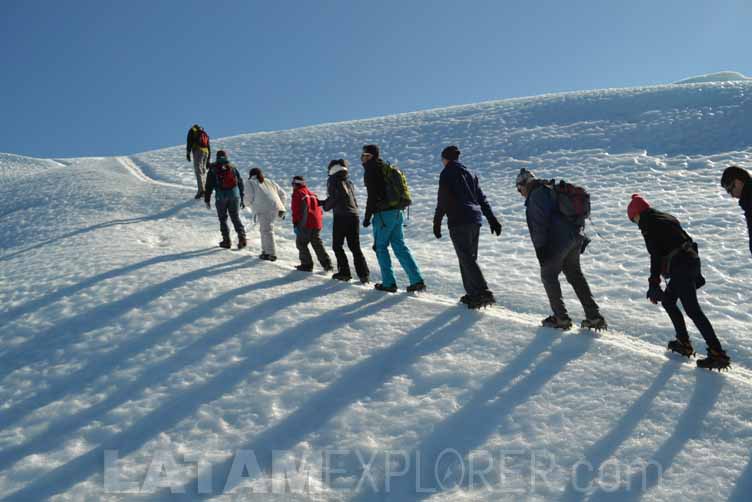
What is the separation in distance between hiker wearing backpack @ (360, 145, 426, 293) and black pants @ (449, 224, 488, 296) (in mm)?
919

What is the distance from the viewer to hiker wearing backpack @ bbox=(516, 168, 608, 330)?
573cm

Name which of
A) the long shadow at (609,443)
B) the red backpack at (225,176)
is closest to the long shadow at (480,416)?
the long shadow at (609,443)

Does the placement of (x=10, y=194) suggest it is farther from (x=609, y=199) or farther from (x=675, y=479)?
(x=675, y=479)

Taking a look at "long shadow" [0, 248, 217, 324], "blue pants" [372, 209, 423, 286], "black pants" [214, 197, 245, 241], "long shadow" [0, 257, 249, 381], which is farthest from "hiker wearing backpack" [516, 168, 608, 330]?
"long shadow" [0, 248, 217, 324]

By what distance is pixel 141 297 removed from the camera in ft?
25.1

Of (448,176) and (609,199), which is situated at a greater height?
(448,176)

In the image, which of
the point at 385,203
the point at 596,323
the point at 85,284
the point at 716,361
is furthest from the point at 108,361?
the point at 716,361

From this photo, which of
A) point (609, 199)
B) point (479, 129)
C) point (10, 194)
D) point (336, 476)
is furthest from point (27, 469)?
point (479, 129)

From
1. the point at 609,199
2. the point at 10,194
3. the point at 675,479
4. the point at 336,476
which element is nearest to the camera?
the point at 675,479

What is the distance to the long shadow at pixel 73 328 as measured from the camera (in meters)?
5.92

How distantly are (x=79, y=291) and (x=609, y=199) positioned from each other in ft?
42.5

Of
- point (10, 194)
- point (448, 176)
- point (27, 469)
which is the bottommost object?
point (27, 469)

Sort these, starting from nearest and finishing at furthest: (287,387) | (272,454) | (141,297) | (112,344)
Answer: (272,454) → (287,387) → (112,344) → (141,297)

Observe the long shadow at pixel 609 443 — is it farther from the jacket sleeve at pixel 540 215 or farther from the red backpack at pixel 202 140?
the red backpack at pixel 202 140
